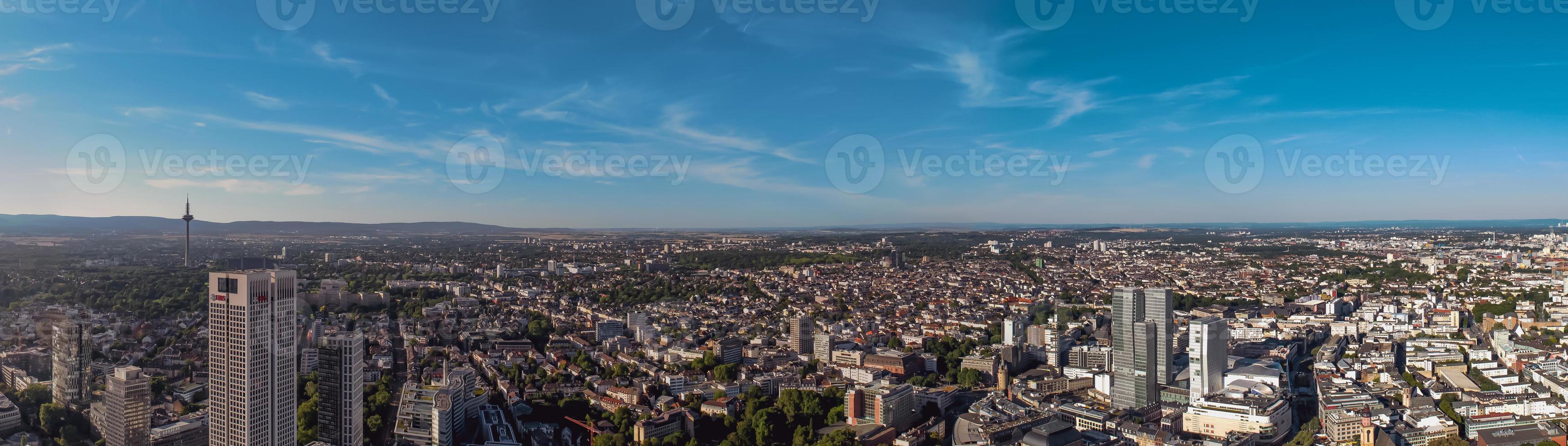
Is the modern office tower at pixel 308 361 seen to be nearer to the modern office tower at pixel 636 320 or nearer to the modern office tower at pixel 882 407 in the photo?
the modern office tower at pixel 882 407

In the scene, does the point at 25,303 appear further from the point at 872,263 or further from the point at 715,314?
the point at 872,263

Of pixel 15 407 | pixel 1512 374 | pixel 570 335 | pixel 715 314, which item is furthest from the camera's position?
pixel 715 314

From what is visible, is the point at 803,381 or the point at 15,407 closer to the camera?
the point at 15,407

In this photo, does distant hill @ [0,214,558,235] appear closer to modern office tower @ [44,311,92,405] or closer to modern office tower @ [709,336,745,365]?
modern office tower @ [44,311,92,405]

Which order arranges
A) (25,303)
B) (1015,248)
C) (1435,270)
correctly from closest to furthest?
(25,303), (1435,270), (1015,248)

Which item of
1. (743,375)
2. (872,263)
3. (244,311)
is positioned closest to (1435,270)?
(872,263)

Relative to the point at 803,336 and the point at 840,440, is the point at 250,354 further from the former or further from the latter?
the point at 803,336

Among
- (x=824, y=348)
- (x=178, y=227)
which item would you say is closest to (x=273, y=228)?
(x=178, y=227)
